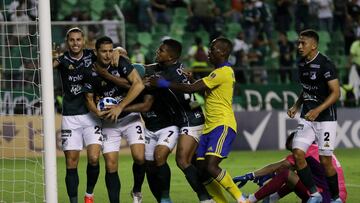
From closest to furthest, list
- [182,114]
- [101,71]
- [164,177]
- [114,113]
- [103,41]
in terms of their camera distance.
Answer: [114,113] → [103,41] → [101,71] → [164,177] → [182,114]

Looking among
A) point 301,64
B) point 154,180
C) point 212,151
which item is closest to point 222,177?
point 212,151

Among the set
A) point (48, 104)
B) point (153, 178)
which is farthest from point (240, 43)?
point (48, 104)

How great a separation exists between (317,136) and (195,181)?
1.59 m

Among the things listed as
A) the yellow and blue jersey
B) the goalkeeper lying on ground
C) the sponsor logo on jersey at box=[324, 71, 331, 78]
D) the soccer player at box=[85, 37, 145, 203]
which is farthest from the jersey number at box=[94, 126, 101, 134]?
the sponsor logo on jersey at box=[324, 71, 331, 78]

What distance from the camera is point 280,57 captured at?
25156 mm

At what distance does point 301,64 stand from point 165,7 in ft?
48.0

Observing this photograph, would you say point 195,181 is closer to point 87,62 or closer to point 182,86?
point 182,86

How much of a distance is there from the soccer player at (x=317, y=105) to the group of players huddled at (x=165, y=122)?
1 centimetres

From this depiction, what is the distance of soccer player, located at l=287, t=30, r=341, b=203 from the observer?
38.3 feet

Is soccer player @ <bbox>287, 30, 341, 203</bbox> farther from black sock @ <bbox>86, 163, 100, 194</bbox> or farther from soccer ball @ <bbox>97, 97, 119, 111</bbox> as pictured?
black sock @ <bbox>86, 163, 100, 194</bbox>

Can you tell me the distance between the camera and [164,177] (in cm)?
1169

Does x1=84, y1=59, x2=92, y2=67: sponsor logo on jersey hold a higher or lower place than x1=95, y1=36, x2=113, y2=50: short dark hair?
lower

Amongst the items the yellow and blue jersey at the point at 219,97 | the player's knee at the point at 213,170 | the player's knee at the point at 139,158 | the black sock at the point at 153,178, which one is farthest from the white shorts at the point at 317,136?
the player's knee at the point at 139,158

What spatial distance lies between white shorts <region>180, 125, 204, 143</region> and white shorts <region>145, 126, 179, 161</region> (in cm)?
12
